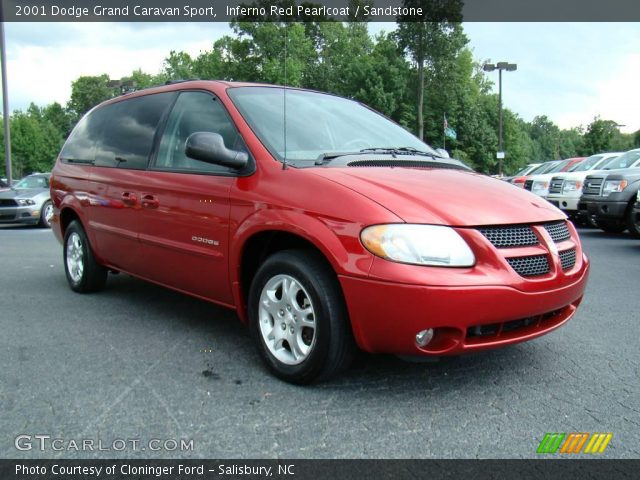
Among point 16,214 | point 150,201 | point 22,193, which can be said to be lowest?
point 16,214

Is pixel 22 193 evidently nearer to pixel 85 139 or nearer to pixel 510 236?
pixel 85 139

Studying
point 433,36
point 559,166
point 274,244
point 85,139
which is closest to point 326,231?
point 274,244

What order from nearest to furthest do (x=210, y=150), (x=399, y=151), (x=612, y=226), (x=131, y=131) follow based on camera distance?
(x=210, y=150) < (x=399, y=151) < (x=131, y=131) < (x=612, y=226)

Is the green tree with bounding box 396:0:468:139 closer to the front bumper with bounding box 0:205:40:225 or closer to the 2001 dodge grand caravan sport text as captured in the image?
the front bumper with bounding box 0:205:40:225

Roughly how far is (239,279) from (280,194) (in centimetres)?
61

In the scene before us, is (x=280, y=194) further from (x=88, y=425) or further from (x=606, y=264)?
(x=606, y=264)

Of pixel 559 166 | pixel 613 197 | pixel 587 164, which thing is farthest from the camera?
pixel 559 166

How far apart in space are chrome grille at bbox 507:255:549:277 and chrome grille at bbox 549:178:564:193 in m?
10.6

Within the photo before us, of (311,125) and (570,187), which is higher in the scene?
(311,125)

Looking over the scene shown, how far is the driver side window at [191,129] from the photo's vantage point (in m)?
3.56

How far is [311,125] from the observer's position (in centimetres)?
370

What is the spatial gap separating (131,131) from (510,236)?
3132 mm

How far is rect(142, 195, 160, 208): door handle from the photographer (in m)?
3.94

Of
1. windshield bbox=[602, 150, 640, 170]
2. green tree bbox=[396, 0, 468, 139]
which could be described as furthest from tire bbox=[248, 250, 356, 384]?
green tree bbox=[396, 0, 468, 139]
